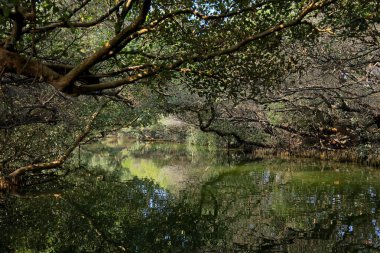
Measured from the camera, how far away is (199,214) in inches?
441

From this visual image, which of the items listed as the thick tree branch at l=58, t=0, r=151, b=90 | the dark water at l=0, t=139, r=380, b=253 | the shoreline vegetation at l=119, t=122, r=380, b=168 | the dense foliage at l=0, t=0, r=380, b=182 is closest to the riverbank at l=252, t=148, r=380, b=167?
the shoreline vegetation at l=119, t=122, r=380, b=168

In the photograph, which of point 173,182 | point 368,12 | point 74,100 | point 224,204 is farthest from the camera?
point 173,182

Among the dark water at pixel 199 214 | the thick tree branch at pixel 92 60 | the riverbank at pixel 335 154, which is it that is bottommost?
the dark water at pixel 199 214

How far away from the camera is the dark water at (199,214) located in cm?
838

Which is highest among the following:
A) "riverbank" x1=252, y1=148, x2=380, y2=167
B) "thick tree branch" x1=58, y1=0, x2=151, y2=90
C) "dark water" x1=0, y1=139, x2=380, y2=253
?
"thick tree branch" x1=58, y1=0, x2=151, y2=90

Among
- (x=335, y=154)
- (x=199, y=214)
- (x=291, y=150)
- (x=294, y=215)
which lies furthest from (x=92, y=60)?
(x=291, y=150)

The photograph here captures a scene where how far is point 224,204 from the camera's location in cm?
1255

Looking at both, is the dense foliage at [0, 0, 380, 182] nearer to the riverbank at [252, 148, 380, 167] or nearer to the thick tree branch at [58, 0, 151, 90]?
the thick tree branch at [58, 0, 151, 90]

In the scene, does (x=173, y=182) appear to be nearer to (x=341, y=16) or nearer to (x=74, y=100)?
(x=74, y=100)

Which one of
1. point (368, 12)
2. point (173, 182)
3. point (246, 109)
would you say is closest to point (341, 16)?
point (368, 12)

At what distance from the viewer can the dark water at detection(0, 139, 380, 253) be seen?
27.5ft

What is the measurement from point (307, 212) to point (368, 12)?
586 cm

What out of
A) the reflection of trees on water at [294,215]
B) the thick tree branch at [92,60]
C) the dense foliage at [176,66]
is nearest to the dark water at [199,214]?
the reflection of trees on water at [294,215]

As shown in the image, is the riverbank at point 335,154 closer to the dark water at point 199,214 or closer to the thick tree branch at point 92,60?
the dark water at point 199,214
